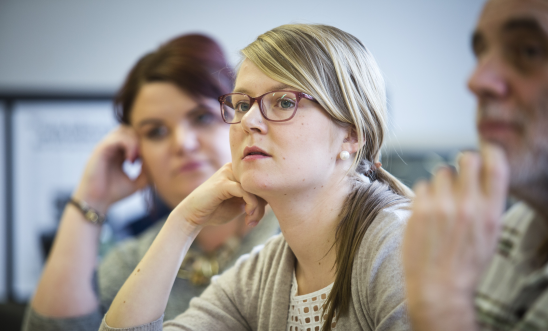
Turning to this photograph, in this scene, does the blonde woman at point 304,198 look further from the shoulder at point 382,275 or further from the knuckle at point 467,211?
the knuckle at point 467,211

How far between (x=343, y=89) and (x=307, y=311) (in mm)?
400

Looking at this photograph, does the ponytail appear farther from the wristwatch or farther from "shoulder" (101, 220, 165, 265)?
the wristwatch

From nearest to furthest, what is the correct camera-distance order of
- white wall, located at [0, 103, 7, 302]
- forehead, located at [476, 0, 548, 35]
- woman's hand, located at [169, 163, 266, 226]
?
1. forehead, located at [476, 0, 548, 35]
2. woman's hand, located at [169, 163, 266, 226]
3. white wall, located at [0, 103, 7, 302]

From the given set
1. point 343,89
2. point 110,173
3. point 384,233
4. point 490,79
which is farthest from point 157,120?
point 490,79

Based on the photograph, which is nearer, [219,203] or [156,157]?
[219,203]

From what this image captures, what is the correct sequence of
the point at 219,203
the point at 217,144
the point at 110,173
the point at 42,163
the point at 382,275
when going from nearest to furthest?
the point at 382,275
the point at 219,203
the point at 217,144
the point at 110,173
the point at 42,163

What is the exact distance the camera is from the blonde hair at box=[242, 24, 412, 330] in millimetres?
758

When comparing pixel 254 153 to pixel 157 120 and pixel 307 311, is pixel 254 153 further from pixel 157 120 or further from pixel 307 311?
pixel 157 120

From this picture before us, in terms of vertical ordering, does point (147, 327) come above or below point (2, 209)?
above

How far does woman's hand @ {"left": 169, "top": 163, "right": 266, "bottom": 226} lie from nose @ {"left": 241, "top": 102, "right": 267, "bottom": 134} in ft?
0.48

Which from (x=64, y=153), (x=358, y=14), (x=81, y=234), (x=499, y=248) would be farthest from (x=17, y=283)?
(x=499, y=248)

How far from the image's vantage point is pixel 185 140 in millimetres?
1270

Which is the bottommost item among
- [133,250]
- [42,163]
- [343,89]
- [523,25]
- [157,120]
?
[42,163]

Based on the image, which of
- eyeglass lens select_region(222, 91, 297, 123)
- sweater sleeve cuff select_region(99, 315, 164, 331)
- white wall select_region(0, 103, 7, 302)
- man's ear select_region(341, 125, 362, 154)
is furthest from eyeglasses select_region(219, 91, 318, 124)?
white wall select_region(0, 103, 7, 302)
